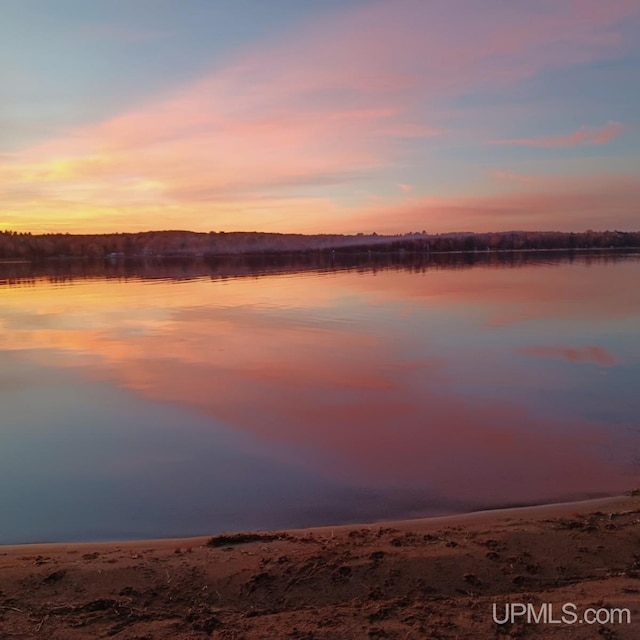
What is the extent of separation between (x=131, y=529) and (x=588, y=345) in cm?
1145

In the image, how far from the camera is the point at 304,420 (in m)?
8.67

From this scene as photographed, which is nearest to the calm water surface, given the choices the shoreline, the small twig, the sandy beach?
the shoreline

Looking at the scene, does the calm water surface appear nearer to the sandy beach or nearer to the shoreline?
the shoreline

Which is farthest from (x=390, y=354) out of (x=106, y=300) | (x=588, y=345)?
(x=106, y=300)

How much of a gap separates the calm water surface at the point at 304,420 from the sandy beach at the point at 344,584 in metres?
0.85

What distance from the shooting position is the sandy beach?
141 inches

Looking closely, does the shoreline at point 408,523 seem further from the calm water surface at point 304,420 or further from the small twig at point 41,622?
the small twig at point 41,622

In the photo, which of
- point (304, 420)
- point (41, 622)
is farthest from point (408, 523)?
point (304, 420)

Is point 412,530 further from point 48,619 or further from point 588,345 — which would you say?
point 588,345

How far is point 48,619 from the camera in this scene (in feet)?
12.4

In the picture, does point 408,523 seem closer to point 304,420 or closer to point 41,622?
point 41,622

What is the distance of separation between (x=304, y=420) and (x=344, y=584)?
4.58 m

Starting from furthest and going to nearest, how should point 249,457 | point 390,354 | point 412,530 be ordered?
1. point 390,354
2. point 249,457
3. point 412,530

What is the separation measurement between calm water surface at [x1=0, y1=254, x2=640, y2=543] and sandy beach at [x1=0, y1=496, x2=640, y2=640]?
85cm
